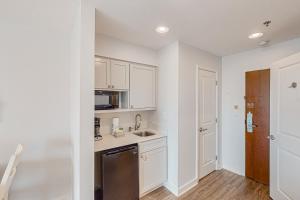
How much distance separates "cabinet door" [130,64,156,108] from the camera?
2592 mm

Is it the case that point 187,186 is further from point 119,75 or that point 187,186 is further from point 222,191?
point 119,75

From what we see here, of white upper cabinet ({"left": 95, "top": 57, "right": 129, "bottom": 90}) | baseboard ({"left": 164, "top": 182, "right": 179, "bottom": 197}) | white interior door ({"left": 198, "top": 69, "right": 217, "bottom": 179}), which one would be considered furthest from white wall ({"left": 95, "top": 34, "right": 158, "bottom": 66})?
baseboard ({"left": 164, "top": 182, "right": 179, "bottom": 197})

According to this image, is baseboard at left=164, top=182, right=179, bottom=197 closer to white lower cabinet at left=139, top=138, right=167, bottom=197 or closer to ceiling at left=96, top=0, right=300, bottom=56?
white lower cabinet at left=139, top=138, right=167, bottom=197

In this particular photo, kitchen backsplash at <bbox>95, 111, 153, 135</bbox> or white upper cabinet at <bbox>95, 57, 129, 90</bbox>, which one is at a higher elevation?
white upper cabinet at <bbox>95, 57, 129, 90</bbox>

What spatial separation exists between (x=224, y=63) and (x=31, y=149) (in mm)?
3718

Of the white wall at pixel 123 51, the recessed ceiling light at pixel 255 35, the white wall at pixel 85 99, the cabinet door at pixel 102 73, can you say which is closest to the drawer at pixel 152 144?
the white wall at pixel 85 99

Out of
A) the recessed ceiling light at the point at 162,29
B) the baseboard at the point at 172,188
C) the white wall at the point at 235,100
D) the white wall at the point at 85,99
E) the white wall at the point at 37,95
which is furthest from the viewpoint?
the white wall at the point at 235,100

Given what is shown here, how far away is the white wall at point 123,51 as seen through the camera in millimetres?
2219

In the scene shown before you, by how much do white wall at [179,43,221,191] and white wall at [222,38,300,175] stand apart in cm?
84

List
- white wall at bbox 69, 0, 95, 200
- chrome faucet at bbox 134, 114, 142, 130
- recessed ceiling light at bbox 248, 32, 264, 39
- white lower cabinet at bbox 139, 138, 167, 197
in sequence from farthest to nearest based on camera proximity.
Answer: chrome faucet at bbox 134, 114, 142, 130 < white lower cabinet at bbox 139, 138, 167, 197 < recessed ceiling light at bbox 248, 32, 264, 39 < white wall at bbox 69, 0, 95, 200

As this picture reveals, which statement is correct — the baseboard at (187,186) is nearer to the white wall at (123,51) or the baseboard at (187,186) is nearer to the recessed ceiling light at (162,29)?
the white wall at (123,51)

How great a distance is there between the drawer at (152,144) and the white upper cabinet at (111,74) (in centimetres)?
95

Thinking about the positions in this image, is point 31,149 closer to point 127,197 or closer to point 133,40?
point 127,197

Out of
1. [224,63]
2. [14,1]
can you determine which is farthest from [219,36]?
[14,1]
